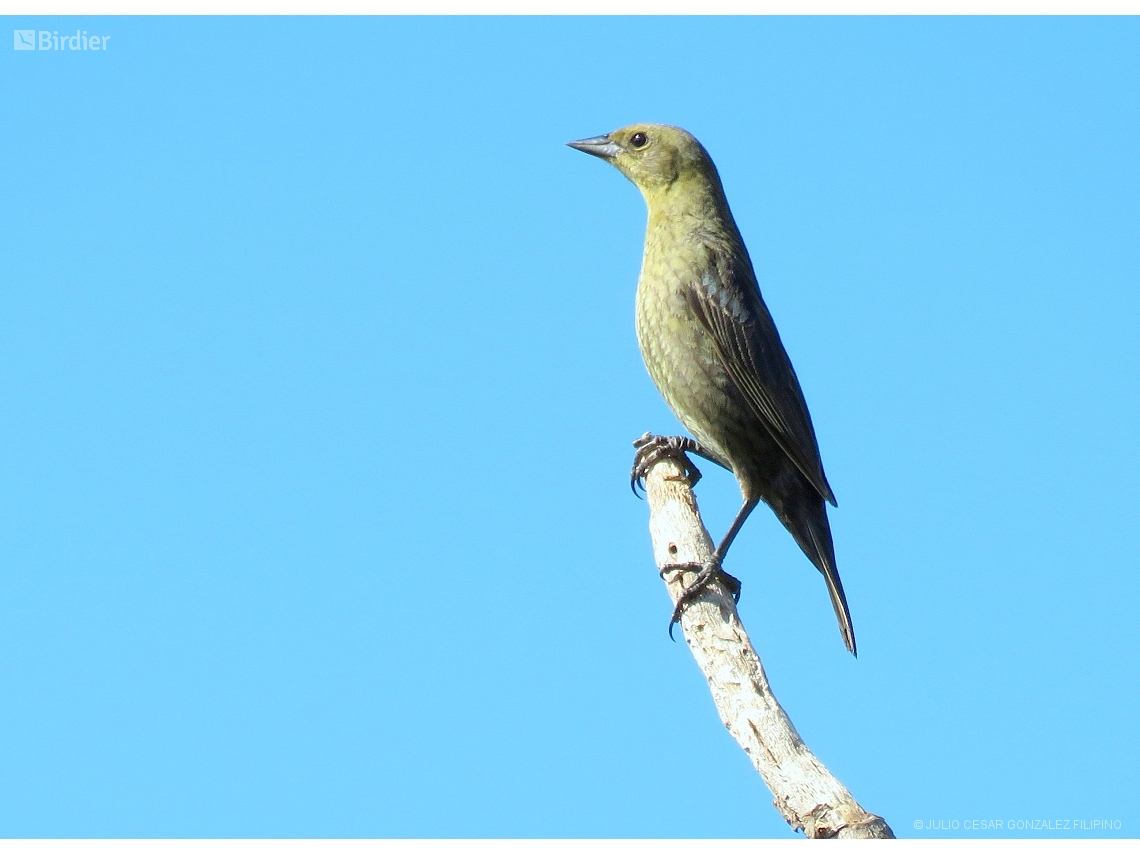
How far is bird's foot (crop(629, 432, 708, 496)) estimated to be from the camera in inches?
266

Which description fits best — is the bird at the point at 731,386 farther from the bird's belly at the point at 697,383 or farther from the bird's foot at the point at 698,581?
the bird's foot at the point at 698,581

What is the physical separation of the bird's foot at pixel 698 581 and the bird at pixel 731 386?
0.76m

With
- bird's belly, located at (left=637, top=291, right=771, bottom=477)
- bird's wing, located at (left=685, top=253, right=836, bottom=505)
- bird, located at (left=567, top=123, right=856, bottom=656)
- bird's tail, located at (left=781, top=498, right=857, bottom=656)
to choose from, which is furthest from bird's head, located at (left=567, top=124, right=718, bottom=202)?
bird's tail, located at (left=781, top=498, right=857, bottom=656)

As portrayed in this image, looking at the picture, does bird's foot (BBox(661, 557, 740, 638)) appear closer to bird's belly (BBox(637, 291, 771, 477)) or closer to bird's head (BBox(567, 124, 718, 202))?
bird's belly (BBox(637, 291, 771, 477))

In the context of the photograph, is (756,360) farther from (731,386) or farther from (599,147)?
(599,147)

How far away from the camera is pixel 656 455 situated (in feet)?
22.2

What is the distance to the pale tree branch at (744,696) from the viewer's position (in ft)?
13.4

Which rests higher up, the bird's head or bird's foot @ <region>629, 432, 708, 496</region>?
the bird's head

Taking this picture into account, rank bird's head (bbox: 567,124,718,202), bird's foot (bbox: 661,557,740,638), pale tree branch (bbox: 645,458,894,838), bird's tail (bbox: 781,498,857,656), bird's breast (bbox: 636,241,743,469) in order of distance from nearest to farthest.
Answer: pale tree branch (bbox: 645,458,894,838)
bird's foot (bbox: 661,557,740,638)
bird's tail (bbox: 781,498,857,656)
bird's breast (bbox: 636,241,743,469)
bird's head (bbox: 567,124,718,202)
